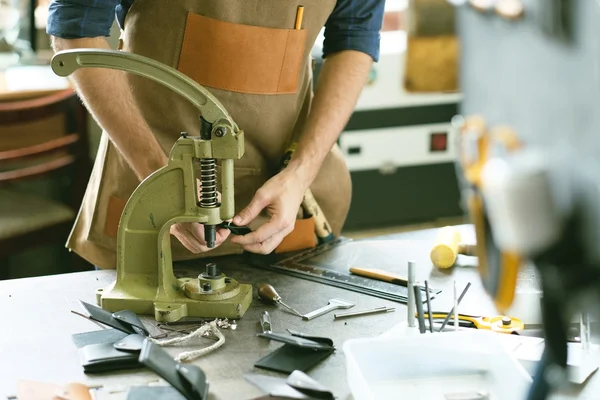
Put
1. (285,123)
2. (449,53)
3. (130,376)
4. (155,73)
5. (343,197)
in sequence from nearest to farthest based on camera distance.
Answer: (449,53), (130,376), (155,73), (285,123), (343,197)

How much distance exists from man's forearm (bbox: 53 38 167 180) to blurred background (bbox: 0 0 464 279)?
127 centimetres

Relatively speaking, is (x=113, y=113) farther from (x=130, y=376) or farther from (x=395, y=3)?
(x=395, y=3)

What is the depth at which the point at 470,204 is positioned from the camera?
74cm

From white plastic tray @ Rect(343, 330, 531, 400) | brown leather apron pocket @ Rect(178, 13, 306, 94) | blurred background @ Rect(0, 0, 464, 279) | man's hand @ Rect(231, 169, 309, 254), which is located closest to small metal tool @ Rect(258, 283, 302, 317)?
man's hand @ Rect(231, 169, 309, 254)

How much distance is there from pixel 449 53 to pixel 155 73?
0.53m

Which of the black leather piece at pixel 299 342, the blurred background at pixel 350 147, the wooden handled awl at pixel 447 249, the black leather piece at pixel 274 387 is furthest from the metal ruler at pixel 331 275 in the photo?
the blurred background at pixel 350 147

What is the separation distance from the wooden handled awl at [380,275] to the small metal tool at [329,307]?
134 millimetres

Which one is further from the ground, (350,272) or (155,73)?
(155,73)

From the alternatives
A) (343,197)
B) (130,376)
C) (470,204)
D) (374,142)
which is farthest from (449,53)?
(374,142)

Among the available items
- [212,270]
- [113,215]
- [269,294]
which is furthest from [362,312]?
[113,215]

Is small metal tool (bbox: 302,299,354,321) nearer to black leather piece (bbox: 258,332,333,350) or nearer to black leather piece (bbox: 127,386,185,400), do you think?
black leather piece (bbox: 258,332,333,350)

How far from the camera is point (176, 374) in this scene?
1.08m

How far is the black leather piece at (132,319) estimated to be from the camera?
131cm

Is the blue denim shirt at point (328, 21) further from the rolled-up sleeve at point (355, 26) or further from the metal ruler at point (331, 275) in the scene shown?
the metal ruler at point (331, 275)
